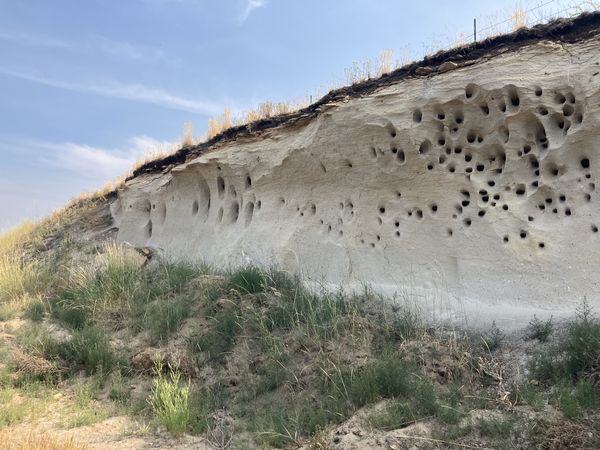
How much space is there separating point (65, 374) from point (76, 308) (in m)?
1.79

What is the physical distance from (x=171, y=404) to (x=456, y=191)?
4.81 m

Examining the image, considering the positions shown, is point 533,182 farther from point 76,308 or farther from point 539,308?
point 76,308

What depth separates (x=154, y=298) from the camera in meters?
8.38

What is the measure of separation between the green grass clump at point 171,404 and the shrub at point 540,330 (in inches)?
147

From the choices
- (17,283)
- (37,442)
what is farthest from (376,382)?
(17,283)

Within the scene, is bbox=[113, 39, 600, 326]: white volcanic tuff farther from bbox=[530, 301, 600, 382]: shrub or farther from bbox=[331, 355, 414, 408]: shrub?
bbox=[331, 355, 414, 408]: shrub

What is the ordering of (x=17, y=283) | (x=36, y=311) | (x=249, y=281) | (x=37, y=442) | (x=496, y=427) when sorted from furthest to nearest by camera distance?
(x=17, y=283)
(x=36, y=311)
(x=249, y=281)
(x=37, y=442)
(x=496, y=427)

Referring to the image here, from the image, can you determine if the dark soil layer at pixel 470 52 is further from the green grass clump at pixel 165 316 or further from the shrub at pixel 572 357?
the shrub at pixel 572 357

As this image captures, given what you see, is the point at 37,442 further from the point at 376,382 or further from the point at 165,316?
the point at 165,316

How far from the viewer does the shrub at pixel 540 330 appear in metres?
5.59

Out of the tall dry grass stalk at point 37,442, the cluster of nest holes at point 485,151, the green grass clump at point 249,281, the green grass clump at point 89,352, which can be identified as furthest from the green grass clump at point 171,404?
the cluster of nest holes at point 485,151

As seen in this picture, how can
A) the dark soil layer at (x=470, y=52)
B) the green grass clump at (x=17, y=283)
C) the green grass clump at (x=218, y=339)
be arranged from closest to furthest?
the green grass clump at (x=218, y=339)
the dark soil layer at (x=470, y=52)
the green grass clump at (x=17, y=283)

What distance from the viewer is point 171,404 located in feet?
16.3

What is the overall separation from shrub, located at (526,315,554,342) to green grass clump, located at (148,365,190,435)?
12.3 feet
